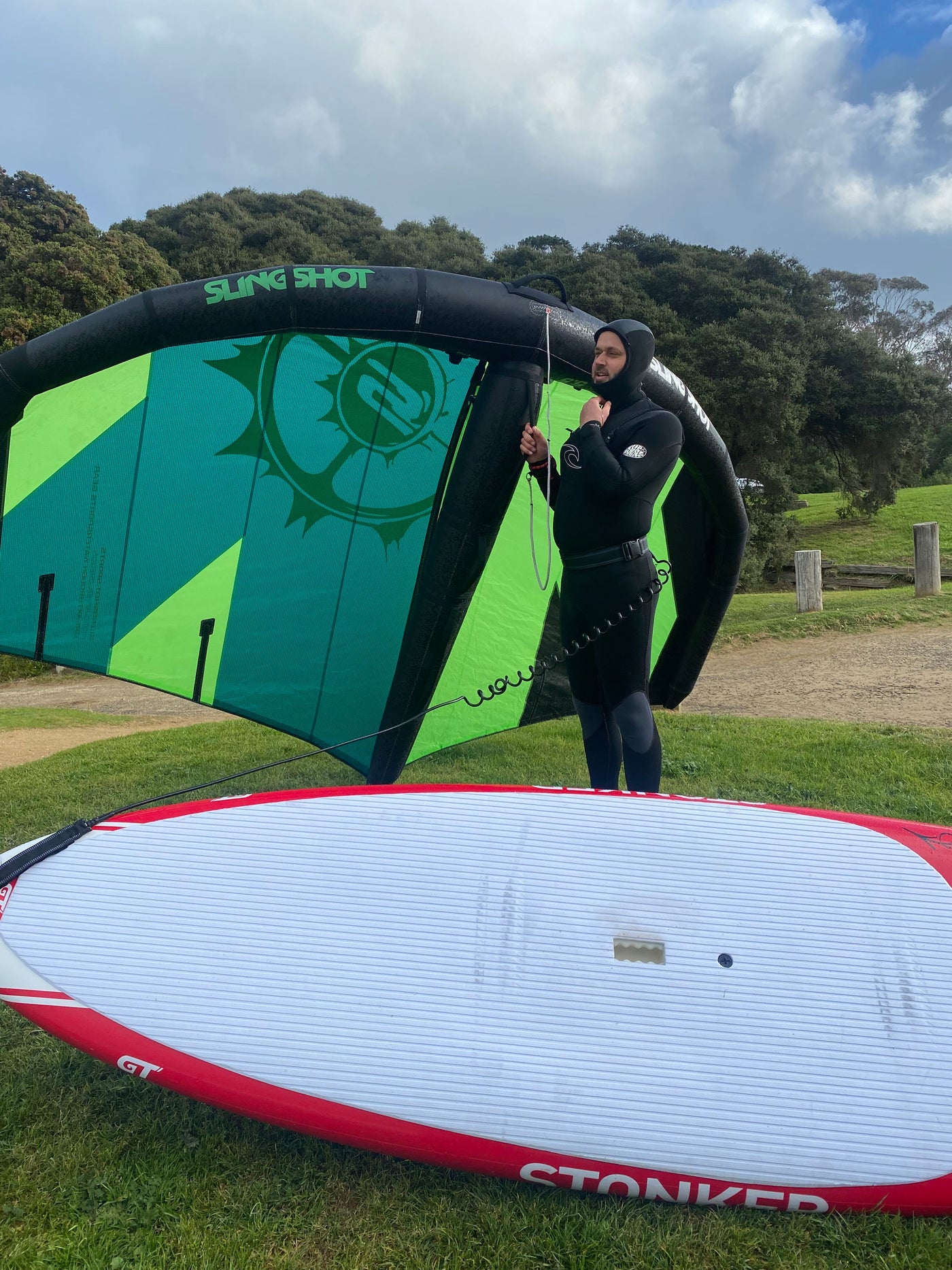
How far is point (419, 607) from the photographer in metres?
3.40

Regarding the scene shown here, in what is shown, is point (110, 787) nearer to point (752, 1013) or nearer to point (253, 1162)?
point (253, 1162)

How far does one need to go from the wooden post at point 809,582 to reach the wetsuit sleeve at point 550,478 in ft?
26.0

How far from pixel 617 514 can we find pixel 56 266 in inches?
590

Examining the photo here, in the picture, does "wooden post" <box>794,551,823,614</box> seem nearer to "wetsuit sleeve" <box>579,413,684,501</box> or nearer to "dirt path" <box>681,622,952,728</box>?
"dirt path" <box>681,622,952,728</box>

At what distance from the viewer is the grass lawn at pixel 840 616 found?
933 centimetres

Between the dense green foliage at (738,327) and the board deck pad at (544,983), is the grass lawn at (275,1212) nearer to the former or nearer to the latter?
the board deck pad at (544,983)

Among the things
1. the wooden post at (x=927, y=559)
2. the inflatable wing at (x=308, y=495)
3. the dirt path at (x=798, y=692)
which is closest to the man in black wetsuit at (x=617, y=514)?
the inflatable wing at (x=308, y=495)

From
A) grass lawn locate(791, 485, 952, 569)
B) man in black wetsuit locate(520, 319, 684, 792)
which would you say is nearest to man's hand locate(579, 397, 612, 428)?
man in black wetsuit locate(520, 319, 684, 792)

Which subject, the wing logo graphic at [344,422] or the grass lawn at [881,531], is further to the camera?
the grass lawn at [881,531]

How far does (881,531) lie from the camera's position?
16406 millimetres

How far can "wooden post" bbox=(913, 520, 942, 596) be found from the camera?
10.0m

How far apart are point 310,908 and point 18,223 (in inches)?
735

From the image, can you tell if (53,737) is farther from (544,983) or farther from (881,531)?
(881,531)

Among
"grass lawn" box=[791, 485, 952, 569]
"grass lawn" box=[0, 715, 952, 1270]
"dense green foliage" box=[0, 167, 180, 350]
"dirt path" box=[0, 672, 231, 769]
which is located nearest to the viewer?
"grass lawn" box=[0, 715, 952, 1270]
